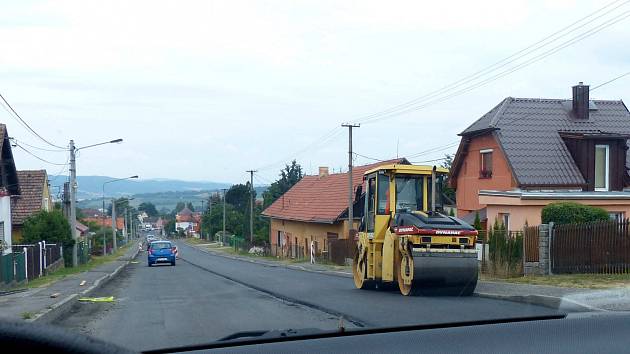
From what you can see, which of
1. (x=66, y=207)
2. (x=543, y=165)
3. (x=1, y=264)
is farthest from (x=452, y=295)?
(x=66, y=207)

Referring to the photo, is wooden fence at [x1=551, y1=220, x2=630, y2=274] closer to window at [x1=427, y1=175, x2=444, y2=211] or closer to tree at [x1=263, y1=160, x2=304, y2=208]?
window at [x1=427, y1=175, x2=444, y2=211]

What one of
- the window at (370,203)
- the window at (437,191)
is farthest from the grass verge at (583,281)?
the window at (370,203)

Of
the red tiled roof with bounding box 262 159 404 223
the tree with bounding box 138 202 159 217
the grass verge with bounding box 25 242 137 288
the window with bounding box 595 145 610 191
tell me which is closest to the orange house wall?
the window with bounding box 595 145 610 191

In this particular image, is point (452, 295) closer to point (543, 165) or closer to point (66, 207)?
point (543, 165)

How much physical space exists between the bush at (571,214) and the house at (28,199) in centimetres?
2494

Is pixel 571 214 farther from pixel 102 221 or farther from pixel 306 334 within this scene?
pixel 102 221

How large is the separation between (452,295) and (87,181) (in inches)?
2937

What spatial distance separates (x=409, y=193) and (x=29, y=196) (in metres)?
33.9

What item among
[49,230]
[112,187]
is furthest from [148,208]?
[49,230]

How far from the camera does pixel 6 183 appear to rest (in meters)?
31.8

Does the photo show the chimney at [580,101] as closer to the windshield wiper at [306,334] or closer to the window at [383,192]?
the window at [383,192]

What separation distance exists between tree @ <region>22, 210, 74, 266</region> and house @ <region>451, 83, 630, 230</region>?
59.2 feet

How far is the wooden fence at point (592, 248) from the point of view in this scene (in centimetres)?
1741

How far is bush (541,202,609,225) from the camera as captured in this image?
69.2 ft
